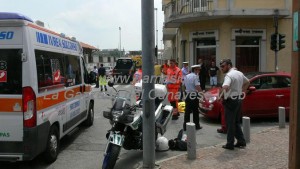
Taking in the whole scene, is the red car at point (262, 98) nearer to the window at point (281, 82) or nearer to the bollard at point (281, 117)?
the window at point (281, 82)

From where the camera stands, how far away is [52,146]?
22.0 ft

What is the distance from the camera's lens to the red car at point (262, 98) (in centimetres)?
1071

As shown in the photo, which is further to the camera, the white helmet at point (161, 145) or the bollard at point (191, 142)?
the white helmet at point (161, 145)

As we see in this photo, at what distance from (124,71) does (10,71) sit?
27646 millimetres

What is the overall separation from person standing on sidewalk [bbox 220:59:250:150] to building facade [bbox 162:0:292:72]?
38.5ft

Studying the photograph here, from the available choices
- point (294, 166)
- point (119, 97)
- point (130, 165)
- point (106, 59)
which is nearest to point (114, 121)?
point (119, 97)

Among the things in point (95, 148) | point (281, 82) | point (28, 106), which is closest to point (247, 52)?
point (281, 82)

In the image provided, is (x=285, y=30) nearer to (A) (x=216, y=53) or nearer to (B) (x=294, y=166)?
(A) (x=216, y=53)

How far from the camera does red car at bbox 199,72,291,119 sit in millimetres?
10712

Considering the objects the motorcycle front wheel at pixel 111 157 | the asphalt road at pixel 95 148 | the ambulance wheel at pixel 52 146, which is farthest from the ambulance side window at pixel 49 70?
the motorcycle front wheel at pixel 111 157

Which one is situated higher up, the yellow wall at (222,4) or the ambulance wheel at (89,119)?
the yellow wall at (222,4)

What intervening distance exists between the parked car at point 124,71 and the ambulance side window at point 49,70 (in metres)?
23.6

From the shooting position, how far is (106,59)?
284 ft

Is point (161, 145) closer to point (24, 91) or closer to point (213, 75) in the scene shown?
point (24, 91)
